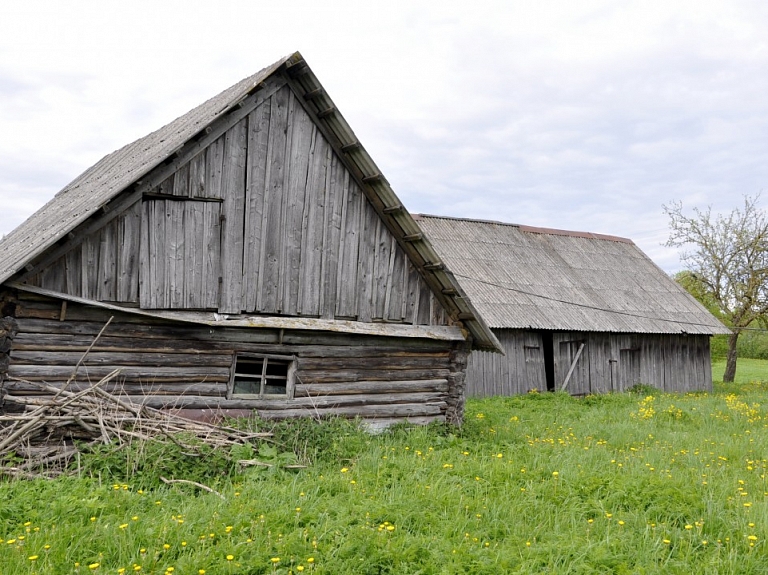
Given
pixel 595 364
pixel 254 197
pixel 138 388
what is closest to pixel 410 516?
pixel 138 388

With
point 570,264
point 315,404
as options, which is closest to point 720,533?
point 315,404

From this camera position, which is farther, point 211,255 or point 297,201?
point 297,201

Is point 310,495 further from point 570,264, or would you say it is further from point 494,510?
point 570,264

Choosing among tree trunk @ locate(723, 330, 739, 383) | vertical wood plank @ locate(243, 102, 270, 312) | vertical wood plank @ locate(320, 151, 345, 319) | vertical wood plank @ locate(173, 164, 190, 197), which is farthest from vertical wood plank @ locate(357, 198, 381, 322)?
tree trunk @ locate(723, 330, 739, 383)

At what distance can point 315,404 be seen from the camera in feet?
Result: 32.3

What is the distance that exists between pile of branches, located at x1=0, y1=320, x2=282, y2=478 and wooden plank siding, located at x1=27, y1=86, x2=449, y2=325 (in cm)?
127

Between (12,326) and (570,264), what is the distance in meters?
20.1

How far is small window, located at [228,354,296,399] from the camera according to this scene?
951 centimetres

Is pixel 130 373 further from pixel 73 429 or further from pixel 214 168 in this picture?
pixel 214 168

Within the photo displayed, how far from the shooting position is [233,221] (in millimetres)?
9234

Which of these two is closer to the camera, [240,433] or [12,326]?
[12,326]

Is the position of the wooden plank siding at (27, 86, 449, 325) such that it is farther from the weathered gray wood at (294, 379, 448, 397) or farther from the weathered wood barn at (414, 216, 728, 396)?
the weathered wood barn at (414, 216, 728, 396)

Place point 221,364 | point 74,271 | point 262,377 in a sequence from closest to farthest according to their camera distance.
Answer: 1. point 74,271
2. point 221,364
3. point 262,377

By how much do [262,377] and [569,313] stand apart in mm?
13491
